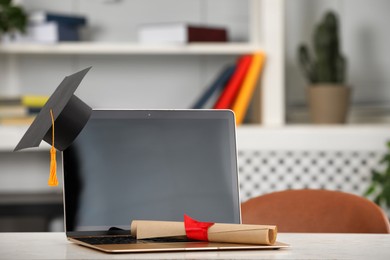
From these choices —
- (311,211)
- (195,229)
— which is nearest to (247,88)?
(311,211)

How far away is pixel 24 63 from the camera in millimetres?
3342

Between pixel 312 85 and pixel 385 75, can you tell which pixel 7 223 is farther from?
pixel 385 75

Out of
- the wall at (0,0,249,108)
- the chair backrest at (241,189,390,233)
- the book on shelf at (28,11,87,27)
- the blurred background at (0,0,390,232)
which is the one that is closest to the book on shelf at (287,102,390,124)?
the blurred background at (0,0,390,232)

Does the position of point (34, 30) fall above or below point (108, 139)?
above

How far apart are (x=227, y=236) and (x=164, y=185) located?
0.59 feet

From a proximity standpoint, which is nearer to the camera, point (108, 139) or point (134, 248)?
point (134, 248)

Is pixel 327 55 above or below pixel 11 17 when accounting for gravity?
below

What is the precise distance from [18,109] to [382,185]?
1.43 meters

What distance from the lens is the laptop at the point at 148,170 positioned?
4.27 feet

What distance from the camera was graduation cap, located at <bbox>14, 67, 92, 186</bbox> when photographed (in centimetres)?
119

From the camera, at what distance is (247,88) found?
9.84 ft

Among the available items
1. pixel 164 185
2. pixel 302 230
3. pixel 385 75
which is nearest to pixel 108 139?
pixel 164 185

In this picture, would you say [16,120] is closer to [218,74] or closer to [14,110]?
[14,110]

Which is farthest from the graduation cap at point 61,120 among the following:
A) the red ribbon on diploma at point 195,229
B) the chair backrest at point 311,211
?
the chair backrest at point 311,211
